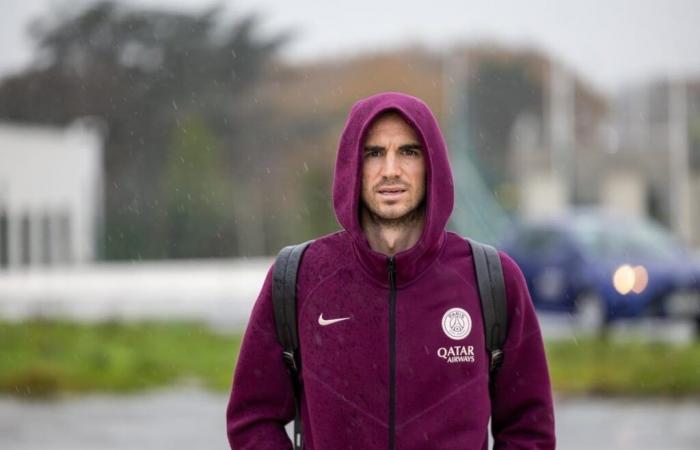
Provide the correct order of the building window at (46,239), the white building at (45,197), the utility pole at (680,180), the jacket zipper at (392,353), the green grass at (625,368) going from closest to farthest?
the jacket zipper at (392,353), the green grass at (625,368), the white building at (45,197), the building window at (46,239), the utility pole at (680,180)

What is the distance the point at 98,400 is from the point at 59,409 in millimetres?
575

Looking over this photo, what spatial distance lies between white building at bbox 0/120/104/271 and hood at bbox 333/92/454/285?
31103 mm

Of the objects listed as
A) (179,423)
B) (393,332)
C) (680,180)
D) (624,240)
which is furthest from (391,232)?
(680,180)

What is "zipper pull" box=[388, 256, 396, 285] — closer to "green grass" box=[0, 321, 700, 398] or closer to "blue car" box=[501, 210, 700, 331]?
"green grass" box=[0, 321, 700, 398]

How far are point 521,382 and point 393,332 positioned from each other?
0.33 m

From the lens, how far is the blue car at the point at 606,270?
15.8m

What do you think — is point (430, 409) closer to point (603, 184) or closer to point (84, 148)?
point (84, 148)

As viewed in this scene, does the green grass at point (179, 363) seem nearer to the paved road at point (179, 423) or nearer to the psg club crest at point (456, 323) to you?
the paved road at point (179, 423)

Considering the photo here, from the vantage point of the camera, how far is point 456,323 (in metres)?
2.76

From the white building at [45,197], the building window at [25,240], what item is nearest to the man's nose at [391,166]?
the white building at [45,197]

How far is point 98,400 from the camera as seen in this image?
11.2 m

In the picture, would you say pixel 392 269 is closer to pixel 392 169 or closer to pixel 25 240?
pixel 392 169

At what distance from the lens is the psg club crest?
2.74m

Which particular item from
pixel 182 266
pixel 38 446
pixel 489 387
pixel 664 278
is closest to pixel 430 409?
pixel 489 387
